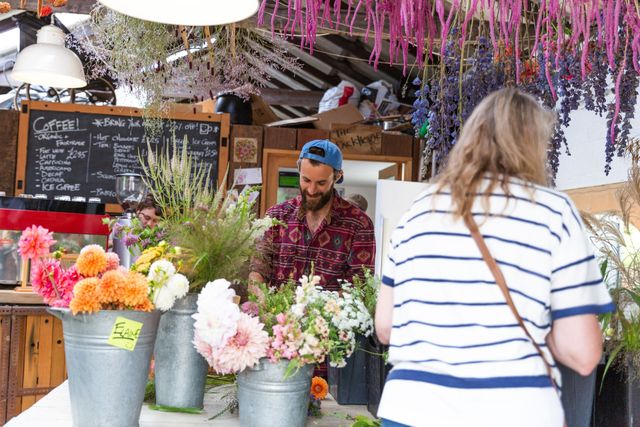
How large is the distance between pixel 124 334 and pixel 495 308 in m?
0.74

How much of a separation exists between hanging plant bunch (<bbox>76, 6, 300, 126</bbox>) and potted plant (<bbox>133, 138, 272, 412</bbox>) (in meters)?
1.30

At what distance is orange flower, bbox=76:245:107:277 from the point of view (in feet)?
5.14

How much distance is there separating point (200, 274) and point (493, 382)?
85cm

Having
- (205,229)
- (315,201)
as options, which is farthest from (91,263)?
(315,201)

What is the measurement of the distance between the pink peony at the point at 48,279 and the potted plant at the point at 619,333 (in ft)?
3.83

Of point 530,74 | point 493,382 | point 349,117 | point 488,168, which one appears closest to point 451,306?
point 493,382

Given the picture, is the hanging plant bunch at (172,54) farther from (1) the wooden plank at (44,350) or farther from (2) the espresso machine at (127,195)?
(1) the wooden plank at (44,350)

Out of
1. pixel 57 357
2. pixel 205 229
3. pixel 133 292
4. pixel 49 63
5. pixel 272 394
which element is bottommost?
pixel 57 357

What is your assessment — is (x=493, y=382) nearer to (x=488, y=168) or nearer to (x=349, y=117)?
(x=488, y=168)

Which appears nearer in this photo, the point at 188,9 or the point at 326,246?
the point at 188,9

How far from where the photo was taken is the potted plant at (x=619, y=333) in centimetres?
169

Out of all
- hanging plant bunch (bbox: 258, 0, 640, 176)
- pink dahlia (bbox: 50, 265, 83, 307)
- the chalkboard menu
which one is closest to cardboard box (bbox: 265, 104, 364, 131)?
the chalkboard menu

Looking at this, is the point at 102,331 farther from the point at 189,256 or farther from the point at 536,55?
the point at 536,55

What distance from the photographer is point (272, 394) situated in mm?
1600
